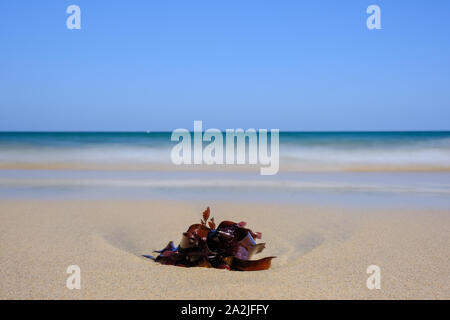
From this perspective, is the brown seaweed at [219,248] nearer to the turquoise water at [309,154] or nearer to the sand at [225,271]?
the sand at [225,271]

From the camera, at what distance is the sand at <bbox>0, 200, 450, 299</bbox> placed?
7.77 feet

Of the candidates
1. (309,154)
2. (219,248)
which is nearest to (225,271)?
(219,248)

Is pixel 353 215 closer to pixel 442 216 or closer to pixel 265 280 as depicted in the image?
pixel 442 216

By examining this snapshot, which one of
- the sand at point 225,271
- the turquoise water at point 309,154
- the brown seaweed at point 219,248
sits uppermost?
the turquoise water at point 309,154

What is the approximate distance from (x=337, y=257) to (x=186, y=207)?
2642 millimetres

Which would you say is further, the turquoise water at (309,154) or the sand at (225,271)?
the turquoise water at (309,154)

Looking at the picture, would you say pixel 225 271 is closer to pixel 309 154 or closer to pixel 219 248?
pixel 219 248

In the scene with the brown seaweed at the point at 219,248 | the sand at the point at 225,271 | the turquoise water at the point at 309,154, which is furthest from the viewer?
the turquoise water at the point at 309,154

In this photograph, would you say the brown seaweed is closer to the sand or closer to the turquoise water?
the sand

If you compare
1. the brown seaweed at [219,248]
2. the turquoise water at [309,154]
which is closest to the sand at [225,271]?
the brown seaweed at [219,248]

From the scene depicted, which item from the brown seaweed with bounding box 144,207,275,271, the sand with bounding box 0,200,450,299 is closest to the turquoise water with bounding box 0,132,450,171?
the sand with bounding box 0,200,450,299

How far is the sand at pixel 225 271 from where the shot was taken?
2369 millimetres

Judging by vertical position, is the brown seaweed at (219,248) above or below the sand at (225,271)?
above
